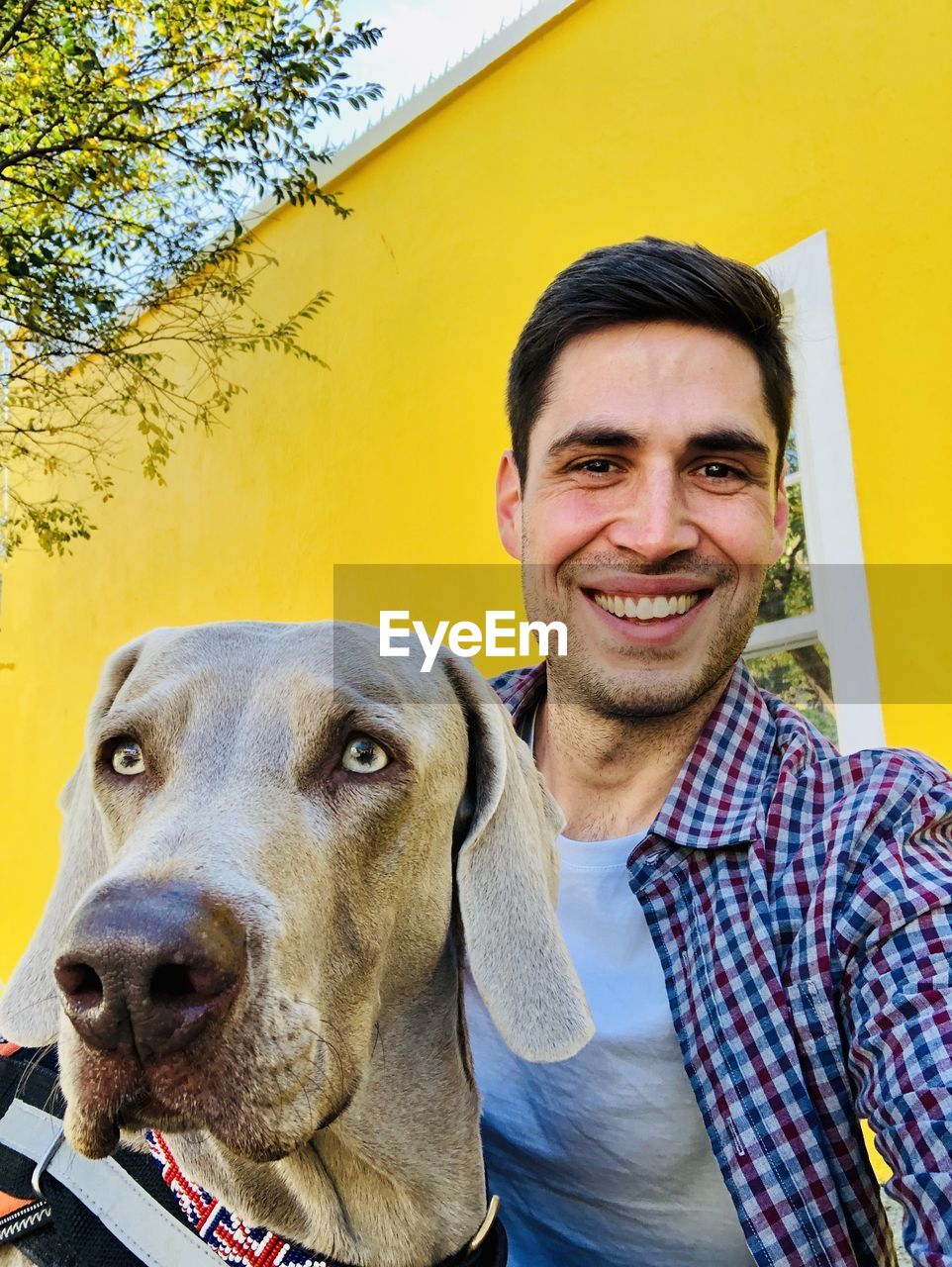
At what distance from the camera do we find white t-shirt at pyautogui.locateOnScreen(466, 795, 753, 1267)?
1630mm

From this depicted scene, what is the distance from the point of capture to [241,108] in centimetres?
453

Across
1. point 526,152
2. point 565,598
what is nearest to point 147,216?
point 526,152

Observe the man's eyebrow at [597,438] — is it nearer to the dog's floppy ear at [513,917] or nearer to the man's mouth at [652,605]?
the man's mouth at [652,605]

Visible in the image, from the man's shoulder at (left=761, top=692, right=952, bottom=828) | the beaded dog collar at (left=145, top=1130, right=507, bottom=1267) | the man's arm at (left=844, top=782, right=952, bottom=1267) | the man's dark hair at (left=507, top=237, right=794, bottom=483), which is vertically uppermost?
the man's dark hair at (left=507, top=237, right=794, bottom=483)

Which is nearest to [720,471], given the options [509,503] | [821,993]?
[509,503]

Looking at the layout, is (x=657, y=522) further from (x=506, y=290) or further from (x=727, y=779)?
(x=506, y=290)

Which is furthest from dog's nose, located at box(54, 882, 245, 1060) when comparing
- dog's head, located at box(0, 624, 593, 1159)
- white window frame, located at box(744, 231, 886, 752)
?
white window frame, located at box(744, 231, 886, 752)

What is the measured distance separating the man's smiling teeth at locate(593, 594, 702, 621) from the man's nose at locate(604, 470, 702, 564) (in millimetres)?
91

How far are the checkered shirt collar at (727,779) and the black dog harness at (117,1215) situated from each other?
2.72 feet

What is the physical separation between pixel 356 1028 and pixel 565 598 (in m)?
1.04

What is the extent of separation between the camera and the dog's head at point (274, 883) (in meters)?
0.97

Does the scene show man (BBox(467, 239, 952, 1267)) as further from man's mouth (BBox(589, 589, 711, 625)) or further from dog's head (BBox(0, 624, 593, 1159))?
dog's head (BBox(0, 624, 593, 1159))

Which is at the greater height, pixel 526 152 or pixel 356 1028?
pixel 526 152

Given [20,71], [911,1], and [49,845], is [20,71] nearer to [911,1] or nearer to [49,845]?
[911,1]
